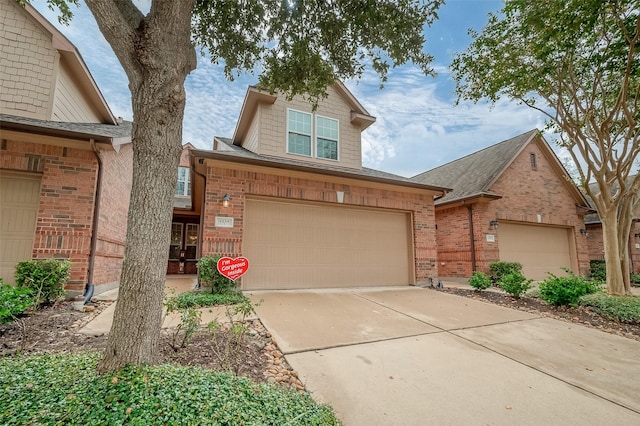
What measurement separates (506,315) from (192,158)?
7.04 metres

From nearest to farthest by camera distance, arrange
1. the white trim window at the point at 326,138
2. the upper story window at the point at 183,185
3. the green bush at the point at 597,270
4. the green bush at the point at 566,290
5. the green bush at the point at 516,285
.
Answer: the green bush at the point at 566,290, the green bush at the point at 516,285, the white trim window at the point at 326,138, the green bush at the point at 597,270, the upper story window at the point at 183,185

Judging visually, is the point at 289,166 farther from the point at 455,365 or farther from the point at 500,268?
the point at 500,268

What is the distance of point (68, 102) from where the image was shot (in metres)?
7.20

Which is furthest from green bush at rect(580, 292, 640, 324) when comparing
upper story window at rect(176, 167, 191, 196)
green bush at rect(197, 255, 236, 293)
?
upper story window at rect(176, 167, 191, 196)

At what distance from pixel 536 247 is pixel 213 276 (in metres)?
12.0

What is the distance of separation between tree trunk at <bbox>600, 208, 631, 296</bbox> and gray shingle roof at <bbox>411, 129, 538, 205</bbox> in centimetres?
324

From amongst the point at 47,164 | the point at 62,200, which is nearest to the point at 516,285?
the point at 62,200

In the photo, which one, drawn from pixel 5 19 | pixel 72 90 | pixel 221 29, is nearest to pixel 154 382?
pixel 221 29

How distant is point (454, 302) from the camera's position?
6.26 m

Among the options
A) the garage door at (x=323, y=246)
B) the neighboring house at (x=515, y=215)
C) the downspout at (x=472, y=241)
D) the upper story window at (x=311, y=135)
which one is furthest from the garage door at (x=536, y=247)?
the upper story window at (x=311, y=135)

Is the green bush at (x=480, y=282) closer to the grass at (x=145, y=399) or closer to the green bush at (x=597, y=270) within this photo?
the grass at (x=145, y=399)

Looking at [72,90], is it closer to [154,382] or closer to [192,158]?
[192,158]

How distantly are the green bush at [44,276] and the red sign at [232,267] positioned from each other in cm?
308

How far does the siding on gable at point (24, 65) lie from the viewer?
20.4ft
